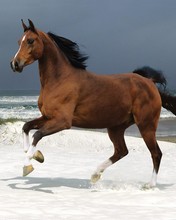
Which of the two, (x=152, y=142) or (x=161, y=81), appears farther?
(x=161, y=81)

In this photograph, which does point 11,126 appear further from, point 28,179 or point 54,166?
point 28,179

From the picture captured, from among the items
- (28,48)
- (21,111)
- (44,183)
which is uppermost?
(28,48)

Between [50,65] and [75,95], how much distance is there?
0.56 meters

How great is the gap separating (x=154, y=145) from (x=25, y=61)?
225 centimetres

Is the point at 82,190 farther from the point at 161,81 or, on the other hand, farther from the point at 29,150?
the point at 161,81

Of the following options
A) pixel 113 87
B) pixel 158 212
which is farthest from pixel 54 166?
pixel 158 212

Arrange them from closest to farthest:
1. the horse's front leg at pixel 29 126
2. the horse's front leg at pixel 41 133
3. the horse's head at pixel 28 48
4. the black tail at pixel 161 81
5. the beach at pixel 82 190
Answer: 1. the beach at pixel 82 190
2. the horse's front leg at pixel 41 133
3. the horse's head at pixel 28 48
4. the horse's front leg at pixel 29 126
5. the black tail at pixel 161 81

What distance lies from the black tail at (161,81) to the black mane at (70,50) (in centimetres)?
132

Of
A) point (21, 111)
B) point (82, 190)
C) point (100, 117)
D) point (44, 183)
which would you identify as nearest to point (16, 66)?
point (100, 117)

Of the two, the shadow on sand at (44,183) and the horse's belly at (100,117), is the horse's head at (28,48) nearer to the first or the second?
the horse's belly at (100,117)

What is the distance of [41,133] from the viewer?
617 cm

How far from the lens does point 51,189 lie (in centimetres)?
712

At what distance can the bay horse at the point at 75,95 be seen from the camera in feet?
20.8

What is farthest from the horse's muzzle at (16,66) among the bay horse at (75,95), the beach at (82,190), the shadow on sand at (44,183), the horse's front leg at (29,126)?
the shadow on sand at (44,183)
